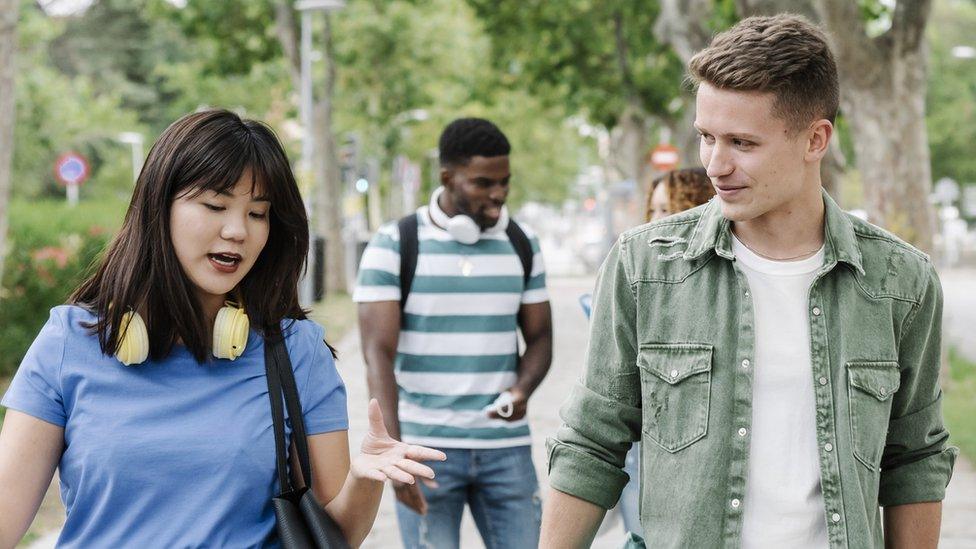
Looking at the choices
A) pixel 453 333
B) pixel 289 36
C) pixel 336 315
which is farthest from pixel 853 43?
pixel 289 36

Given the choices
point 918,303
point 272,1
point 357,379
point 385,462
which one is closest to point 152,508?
point 385,462

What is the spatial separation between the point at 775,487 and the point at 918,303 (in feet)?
1.49

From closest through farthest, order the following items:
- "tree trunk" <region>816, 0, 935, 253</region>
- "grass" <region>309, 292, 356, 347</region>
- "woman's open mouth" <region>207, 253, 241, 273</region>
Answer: "woman's open mouth" <region>207, 253, 241, 273</region> < "tree trunk" <region>816, 0, 935, 253</region> < "grass" <region>309, 292, 356, 347</region>

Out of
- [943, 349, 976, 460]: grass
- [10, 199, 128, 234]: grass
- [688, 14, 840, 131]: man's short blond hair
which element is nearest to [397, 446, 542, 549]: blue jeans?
[688, 14, 840, 131]: man's short blond hair

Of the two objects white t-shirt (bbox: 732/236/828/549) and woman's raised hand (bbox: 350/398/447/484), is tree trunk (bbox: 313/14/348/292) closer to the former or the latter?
woman's raised hand (bbox: 350/398/447/484)

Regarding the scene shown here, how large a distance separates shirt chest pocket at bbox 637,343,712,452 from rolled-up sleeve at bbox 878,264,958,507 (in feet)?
1.31

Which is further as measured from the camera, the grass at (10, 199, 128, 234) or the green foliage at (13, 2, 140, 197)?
the green foliage at (13, 2, 140, 197)

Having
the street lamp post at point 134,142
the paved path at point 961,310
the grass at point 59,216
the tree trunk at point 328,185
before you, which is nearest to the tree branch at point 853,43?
the paved path at point 961,310

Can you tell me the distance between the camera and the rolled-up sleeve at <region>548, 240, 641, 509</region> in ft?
8.68

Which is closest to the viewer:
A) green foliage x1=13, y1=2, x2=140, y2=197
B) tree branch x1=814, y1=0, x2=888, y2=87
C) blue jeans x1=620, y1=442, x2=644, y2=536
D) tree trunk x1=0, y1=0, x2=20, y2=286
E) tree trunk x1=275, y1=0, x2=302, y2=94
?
blue jeans x1=620, y1=442, x2=644, y2=536

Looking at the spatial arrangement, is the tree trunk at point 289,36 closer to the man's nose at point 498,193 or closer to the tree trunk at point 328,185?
the tree trunk at point 328,185

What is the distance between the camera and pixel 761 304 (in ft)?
8.42

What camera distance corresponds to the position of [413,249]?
4.70 meters

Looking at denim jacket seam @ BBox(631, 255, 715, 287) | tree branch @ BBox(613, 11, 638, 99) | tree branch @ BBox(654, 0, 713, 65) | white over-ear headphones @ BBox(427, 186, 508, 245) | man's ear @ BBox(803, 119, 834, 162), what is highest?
→ tree branch @ BBox(613, 11, 638, 99)
